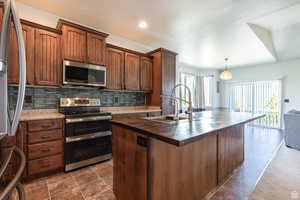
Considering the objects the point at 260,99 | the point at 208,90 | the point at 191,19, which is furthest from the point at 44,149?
the point at 260,99

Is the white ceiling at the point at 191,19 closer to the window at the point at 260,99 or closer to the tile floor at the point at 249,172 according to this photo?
the window at the point at 260,99

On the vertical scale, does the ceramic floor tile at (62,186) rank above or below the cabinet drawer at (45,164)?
below

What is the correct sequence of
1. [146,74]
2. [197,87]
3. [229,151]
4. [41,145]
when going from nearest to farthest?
[41,145], [229,151], [146,74], [197,87]

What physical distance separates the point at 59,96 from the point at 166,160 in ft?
8.11

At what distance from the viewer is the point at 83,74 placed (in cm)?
272

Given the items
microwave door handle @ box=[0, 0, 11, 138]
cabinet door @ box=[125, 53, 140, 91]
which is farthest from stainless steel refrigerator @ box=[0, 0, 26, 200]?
cabinet door @ box=[125, 53, 140, 91]

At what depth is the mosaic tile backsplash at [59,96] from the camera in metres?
2.48

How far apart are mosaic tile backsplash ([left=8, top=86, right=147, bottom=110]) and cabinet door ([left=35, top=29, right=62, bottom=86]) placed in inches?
11.3

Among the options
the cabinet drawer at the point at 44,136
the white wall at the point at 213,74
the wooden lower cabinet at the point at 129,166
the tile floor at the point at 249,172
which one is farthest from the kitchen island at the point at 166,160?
the white wall at the point at 213,74

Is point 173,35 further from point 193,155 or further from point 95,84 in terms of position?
point 193,155

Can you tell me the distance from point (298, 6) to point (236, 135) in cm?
239

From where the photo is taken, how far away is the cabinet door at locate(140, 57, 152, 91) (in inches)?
151

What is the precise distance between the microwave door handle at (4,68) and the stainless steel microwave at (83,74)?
1.93 metres

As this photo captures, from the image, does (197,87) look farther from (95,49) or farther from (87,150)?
(87,150)
